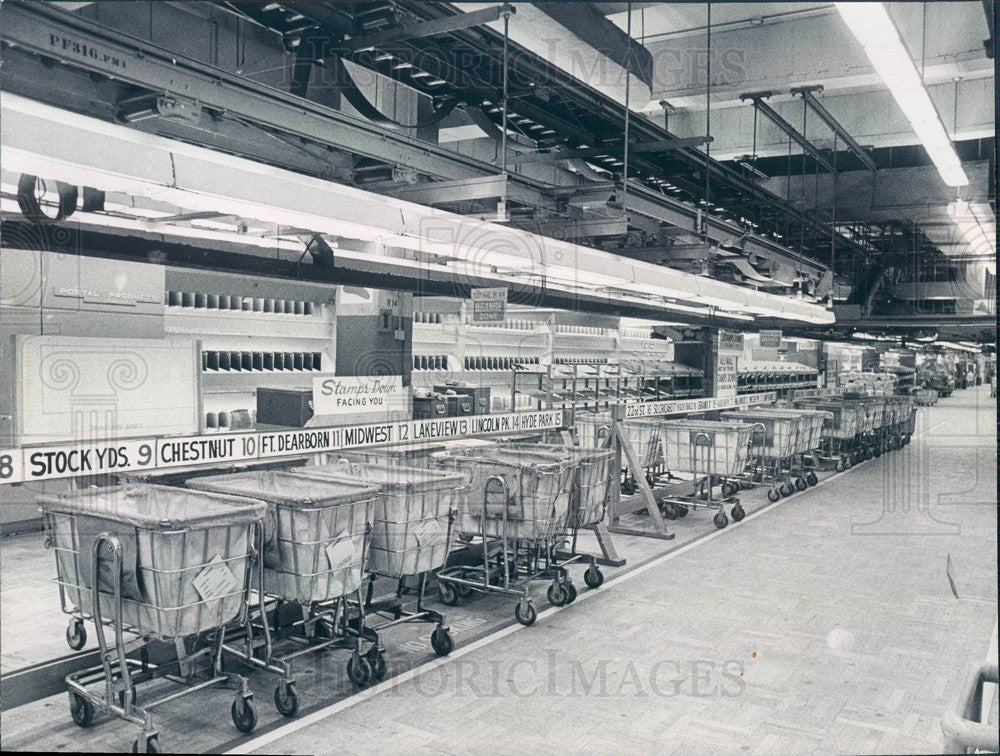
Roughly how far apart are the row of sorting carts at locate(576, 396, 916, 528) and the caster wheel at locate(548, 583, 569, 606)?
240 centimetres

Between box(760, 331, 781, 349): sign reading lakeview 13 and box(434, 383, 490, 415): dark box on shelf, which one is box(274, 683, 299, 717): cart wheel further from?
box(760, 331, 781, 349): sign reading lakeview 13

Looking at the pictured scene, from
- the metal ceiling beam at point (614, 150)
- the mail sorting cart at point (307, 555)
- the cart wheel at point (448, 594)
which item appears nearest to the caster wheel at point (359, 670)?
the mail sorting cart at point (307, 555)

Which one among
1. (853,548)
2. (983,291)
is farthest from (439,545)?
(983,291)

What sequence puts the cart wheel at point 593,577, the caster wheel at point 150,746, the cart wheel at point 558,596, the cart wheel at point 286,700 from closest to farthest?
1. the caster wheel at point 150,746
2. the cart wheel at point 286,700
3. the cart wheel at point 558,596
4. the cart wheel at point 593,577

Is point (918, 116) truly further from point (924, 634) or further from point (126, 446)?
point (126, 446)

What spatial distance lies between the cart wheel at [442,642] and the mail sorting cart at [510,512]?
0.74 metres

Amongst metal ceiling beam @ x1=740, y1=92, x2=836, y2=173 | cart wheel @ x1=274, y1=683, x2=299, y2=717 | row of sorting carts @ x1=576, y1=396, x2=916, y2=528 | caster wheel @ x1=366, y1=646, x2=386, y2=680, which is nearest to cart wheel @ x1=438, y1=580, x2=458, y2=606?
caster wheel @ x1=366, y1=646, x2=386, y2=680

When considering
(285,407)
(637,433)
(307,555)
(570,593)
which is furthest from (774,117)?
(307,555)

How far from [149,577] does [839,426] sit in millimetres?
12832

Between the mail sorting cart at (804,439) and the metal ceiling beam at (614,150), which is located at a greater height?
the metal ceiling beam at (614,150)

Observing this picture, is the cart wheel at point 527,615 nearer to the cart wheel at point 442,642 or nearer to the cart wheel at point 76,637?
the cart wheel at point 442,642

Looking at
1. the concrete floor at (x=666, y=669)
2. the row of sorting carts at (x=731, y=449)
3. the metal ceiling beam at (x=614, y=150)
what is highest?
the metal ceiling beam at (x=614, y=150)

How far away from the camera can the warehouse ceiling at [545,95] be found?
12.4 feet

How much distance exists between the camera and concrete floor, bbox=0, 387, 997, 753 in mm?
3969
